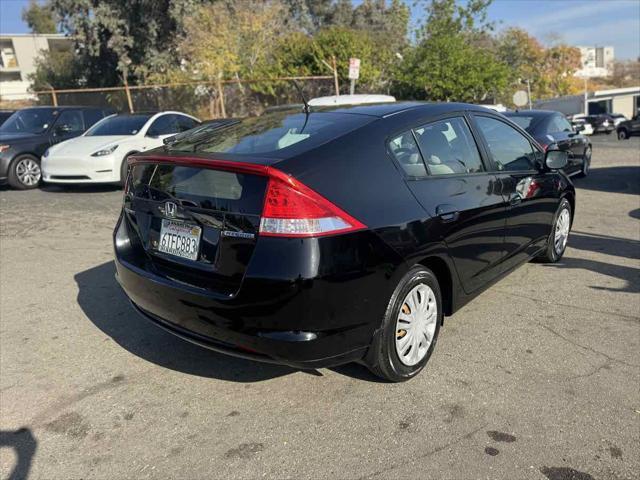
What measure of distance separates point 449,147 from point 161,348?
2443mm

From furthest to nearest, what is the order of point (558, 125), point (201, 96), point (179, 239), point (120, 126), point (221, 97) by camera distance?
point (201, 96)
point (221, 97)
point (120, 126)
point (558, 125)
point (179, 239)

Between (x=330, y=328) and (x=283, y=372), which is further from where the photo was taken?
(x=283, y=372)

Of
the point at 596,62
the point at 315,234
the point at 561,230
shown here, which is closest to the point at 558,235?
the point at 561,230

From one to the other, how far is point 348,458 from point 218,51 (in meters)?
23.0

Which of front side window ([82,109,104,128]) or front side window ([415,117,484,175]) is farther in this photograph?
front side window ([82,109,104,128])

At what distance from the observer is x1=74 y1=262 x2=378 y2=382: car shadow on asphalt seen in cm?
342

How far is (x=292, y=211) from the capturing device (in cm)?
265

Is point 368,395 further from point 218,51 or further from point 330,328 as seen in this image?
point 218,51

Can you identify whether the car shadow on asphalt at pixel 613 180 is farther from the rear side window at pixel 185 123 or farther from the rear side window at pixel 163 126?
the rear side window at pixel 163 126

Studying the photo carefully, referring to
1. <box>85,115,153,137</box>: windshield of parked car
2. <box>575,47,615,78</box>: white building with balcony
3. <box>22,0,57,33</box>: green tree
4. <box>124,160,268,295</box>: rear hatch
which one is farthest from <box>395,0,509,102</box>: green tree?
<box>575,47,615,78</box>: white building with balcony

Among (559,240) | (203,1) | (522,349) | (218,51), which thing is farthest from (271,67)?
(522,349)

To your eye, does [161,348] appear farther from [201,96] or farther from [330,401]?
[201,96]

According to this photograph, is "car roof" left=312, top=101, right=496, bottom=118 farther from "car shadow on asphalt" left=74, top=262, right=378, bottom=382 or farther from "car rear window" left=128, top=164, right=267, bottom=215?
"car shadow on asphalt" left=74, top=262, right=378, bottom=382

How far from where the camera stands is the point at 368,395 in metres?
3.16
